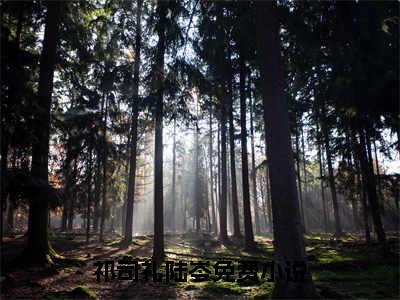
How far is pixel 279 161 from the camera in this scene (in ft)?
19.2

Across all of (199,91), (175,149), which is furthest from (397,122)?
(175,149)

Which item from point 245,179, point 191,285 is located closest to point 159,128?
point 191,285

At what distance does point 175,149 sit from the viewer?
34.7 metres

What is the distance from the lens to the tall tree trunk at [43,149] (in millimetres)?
7387

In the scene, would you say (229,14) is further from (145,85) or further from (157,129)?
(157,129)

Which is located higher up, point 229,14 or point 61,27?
point 61,27

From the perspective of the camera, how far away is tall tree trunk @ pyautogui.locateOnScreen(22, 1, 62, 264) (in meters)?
7.39

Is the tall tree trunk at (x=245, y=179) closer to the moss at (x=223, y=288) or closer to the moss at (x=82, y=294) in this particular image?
the moss at (x=223, y=288)

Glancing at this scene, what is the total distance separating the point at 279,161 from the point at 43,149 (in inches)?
222

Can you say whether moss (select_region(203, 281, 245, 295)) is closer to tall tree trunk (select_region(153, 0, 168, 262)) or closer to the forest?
the forest

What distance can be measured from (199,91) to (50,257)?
710 cm

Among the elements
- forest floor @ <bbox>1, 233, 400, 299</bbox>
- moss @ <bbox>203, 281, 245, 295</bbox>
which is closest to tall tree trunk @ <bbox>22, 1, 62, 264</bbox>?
forest floor @ <bbox>1, 233, 400, 299</bbox>

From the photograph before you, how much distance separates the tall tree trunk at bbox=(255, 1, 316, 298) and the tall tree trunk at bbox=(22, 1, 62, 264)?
16.7ft

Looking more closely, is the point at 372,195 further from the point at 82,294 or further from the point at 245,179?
the point at 82,294
